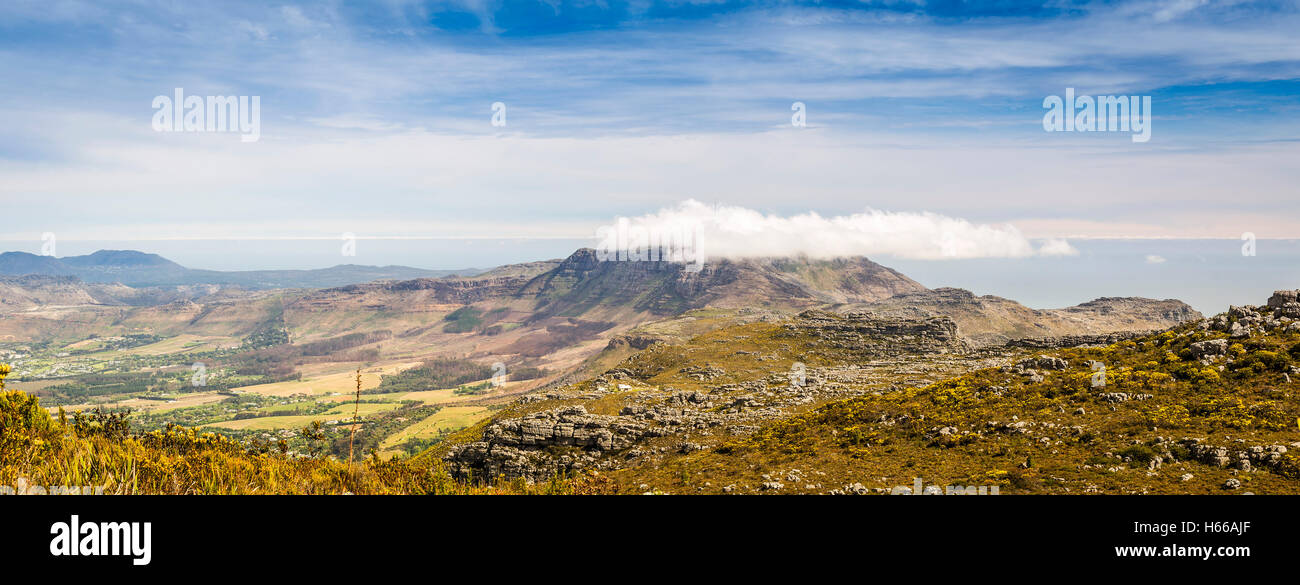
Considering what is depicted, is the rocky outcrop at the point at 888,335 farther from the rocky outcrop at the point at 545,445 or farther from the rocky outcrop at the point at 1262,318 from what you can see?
the rocky outcrop at the point at 545,445

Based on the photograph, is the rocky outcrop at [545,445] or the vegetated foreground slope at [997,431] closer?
the vegetated foreground slope at [997,431]

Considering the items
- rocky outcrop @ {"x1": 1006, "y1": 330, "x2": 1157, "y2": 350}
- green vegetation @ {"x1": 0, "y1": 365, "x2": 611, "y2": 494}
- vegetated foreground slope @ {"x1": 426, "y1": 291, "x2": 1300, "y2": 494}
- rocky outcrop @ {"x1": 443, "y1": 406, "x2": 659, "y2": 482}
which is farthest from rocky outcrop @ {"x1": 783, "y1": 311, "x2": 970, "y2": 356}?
green vegetation @ {"x1": 0, "y1": 365, "x2": 611, "y2": 494}

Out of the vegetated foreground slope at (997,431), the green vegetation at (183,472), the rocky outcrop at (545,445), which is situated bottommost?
the rocky outcrop at (545,445)

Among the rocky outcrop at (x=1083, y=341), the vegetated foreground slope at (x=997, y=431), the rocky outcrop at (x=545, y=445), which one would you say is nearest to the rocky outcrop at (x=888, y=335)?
the rocky outcrop at (x=1083, y=341)

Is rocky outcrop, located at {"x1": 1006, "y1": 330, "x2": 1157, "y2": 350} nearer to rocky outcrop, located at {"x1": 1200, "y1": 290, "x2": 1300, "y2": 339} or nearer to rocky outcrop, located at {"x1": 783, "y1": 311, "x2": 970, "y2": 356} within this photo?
rocky outcrop, located at {"x1": 783, "y1": 311, "x2": 970, "y2": 356}

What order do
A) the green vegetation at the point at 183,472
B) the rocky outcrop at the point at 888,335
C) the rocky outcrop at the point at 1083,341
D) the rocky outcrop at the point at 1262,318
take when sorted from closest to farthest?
1. the green vegetation at the point at 183,472
2. the rocky outcrop at the point at 1262,318
3. the rocky outcrop at the point at 1083,341
4. the rocky outcrop at the point at 888,335

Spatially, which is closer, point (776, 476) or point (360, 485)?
point (360, 485)
